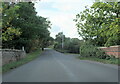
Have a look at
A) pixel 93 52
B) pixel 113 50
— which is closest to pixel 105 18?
pixel 113 50

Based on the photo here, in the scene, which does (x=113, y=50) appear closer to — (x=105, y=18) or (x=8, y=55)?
(x=105, y=18)

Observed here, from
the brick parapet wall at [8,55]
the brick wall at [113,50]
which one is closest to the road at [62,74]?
the brick parapet wall at [8,55]

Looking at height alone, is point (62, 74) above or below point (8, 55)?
below

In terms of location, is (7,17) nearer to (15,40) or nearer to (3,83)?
(3,83)

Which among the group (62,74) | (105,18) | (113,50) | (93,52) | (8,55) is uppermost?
(105,18)

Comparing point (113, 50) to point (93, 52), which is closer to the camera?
point (113, 50)

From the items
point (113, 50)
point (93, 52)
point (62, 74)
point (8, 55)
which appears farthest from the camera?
point (93, 52)

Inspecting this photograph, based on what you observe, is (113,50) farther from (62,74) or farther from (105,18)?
(62,74)

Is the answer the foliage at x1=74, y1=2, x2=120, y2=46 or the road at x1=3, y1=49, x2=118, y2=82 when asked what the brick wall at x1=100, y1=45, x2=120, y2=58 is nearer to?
the foliage at x1=74, y1=2, x2=120, y2=46

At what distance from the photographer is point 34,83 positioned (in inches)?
254

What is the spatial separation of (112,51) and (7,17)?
529 inches

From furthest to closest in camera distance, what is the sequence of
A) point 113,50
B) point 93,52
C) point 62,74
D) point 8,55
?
point 93,52, point 113,50, point 8,55, point 62,74

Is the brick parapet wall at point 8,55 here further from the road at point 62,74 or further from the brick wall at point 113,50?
the brick wall at point 113,50

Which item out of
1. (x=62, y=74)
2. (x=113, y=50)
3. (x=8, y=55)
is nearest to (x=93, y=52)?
(x=113, y=50)
